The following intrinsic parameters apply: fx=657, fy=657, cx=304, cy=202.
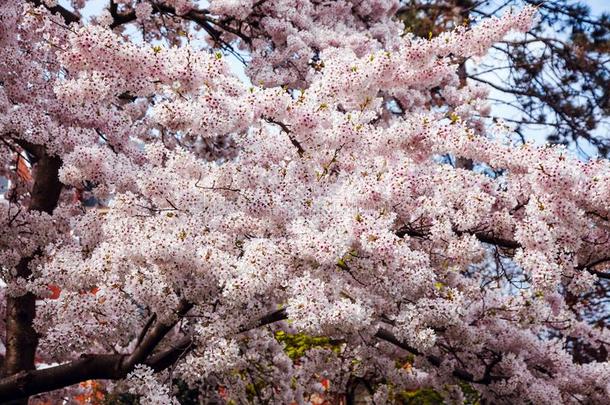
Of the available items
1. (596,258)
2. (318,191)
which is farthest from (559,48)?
(318,191)

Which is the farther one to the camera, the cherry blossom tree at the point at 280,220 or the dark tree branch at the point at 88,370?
the dark tree branch at the point at 88,370

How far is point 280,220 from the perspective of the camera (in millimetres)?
5305

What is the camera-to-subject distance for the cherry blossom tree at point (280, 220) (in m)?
4.95

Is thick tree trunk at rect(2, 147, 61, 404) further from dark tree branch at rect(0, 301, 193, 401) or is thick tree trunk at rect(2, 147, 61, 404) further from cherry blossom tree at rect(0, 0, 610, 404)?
dark tree branch at rect(0, 301, 193, 401)

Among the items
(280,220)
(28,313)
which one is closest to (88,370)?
(280,220)

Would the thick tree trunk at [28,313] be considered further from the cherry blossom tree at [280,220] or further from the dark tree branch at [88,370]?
the dark tree branch at [88,370]

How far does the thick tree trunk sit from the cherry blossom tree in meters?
1.02

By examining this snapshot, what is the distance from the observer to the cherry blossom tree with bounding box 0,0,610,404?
16.2 ft

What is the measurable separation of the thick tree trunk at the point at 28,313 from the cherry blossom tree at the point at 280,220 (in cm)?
102

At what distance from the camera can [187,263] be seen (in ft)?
16.1

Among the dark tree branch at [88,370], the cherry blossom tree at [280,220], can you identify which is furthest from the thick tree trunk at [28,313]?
the dark tree branch at [88,370]


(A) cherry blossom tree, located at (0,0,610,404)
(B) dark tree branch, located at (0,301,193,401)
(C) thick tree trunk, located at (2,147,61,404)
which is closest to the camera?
(A) cherry blossom tree, located at (0,0,610,404)

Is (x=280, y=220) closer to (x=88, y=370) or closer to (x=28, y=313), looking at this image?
(x=88, y=370)

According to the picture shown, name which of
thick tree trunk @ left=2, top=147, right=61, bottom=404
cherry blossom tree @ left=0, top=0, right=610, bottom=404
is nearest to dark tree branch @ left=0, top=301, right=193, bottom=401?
cherry blossom tree @ left=0, top=0, right=610, bottom=404
